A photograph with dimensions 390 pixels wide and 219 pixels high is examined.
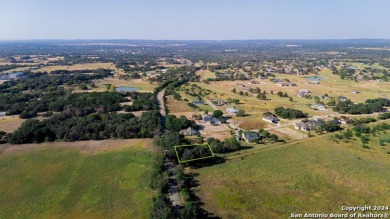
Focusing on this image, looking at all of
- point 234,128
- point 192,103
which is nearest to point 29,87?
point 192,103

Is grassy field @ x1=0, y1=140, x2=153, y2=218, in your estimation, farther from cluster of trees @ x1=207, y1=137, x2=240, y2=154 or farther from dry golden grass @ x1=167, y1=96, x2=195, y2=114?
dry golden grass @ x1=167, y1=96, x2=195, y2=114

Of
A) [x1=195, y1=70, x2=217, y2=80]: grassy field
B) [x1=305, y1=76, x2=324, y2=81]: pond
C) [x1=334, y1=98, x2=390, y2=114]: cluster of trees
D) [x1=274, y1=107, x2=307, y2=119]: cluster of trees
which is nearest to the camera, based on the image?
[x1=274, y1=107, x2=307, y2=119]: cluster of trees

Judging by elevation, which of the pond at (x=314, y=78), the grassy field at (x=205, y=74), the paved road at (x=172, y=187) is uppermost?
the pond at (x=314, y=78)

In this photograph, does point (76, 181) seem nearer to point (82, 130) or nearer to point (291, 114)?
point (82, 130)

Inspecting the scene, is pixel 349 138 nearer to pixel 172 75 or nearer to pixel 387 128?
pixel 387 128

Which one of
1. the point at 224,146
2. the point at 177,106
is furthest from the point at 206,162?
the point at 177,106

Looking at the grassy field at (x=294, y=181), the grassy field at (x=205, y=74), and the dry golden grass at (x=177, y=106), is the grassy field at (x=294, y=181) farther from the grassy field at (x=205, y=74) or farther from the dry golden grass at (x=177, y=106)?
the grassy field at (x=205, y=74)

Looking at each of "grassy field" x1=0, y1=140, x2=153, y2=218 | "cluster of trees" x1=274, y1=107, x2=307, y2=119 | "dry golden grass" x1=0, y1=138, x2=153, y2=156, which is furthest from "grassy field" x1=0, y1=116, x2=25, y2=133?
"cluster of trees" x1=274, y1=107, x2=307, y2=119

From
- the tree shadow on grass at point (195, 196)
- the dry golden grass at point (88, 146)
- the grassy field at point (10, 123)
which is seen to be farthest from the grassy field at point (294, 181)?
the grassy field at point (10, 123)
